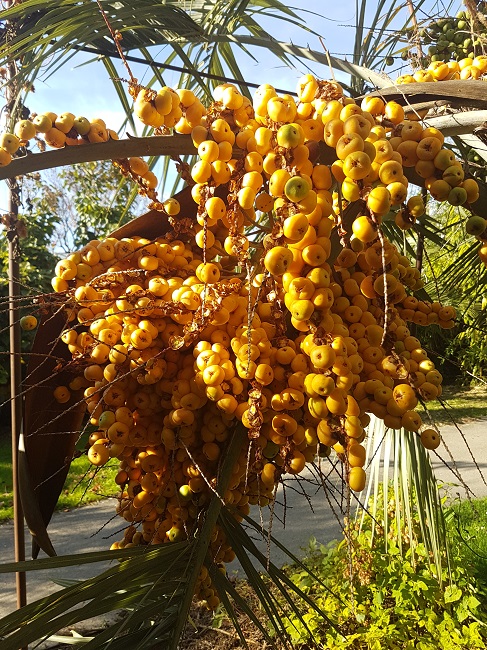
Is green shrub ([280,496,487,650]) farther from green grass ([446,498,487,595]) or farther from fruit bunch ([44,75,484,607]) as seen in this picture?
fruit bunch ([44,75,484,607])

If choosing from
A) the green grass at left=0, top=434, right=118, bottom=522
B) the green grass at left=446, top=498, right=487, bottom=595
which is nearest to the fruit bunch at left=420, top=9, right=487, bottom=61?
the green grass at left=446, top=498, right=487, bottom=595

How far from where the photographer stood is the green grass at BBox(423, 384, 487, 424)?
6383 millimetres

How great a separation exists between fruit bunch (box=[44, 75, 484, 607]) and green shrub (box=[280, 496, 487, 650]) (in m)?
1.30

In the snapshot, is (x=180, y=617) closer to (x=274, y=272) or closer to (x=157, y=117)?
(x=274, y=272)

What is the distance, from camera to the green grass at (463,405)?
638 cm

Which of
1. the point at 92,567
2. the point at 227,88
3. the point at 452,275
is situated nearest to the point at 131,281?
the point at 227,88

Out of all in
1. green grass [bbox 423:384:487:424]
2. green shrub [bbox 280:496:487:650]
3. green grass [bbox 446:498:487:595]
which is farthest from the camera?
green grass [bbox 423:384:487:424]

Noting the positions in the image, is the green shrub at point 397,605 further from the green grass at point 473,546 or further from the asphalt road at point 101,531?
the asphalt road at point 101,531

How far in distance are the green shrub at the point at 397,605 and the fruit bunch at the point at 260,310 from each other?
4.26ft

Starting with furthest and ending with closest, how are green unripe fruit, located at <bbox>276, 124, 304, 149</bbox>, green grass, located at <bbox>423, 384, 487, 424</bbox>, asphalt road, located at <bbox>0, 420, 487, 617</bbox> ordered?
green grass, located at <bbox>423, 384, 487, 424</bbox> < asphalt road, located at <bbox>0, 420, 487, 617</bbox> < green unripe fruit, located at <bbox>276, 124, 304, 149</bbox>

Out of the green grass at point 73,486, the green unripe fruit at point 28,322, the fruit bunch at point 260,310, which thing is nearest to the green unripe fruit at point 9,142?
the fruit bunch at point 260,310

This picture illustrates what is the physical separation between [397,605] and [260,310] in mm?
1983

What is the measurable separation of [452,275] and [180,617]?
55.8 inches

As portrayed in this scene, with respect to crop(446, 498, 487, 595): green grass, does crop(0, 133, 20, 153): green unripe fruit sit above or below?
above
